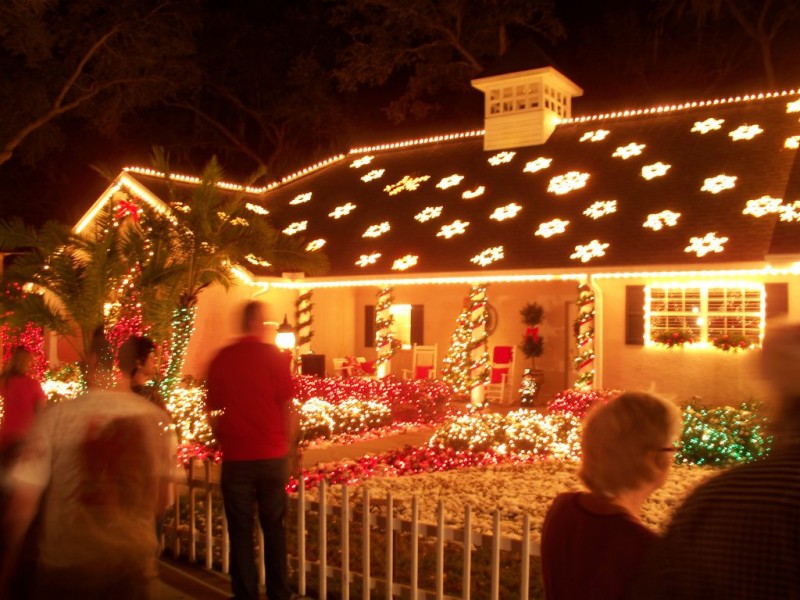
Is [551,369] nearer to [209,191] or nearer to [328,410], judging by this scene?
[328,410]

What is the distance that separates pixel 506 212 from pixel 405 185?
3.81 meters

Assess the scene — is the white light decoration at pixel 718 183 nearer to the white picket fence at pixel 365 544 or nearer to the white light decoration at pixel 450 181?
the white light decoration at pixel 450 181

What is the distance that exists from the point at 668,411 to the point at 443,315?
56.7ft

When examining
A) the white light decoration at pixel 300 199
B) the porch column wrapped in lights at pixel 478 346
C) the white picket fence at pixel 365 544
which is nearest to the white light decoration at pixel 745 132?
the porch column wrapped in lights at pixel 478 346

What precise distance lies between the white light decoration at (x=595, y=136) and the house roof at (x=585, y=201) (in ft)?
0.25

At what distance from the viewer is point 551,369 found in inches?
703

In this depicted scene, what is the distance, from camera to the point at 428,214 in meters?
18.1

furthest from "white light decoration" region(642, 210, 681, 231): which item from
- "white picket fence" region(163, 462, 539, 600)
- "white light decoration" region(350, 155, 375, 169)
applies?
"white light decoration" region(350, 155, 375, 169)

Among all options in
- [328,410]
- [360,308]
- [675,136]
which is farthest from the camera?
[360,308]

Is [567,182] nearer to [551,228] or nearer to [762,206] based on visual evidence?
[551,228]

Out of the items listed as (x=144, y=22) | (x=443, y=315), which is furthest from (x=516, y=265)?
(x=144, y=22)

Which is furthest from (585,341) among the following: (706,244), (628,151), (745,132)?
(745,132)

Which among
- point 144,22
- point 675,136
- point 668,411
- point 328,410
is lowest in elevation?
point 328,410

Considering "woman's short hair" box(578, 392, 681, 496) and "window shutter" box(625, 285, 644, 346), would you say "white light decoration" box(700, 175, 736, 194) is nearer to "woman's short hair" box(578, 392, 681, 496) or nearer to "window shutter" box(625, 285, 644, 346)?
"window shutter" box(625, 285, 644, 346)
